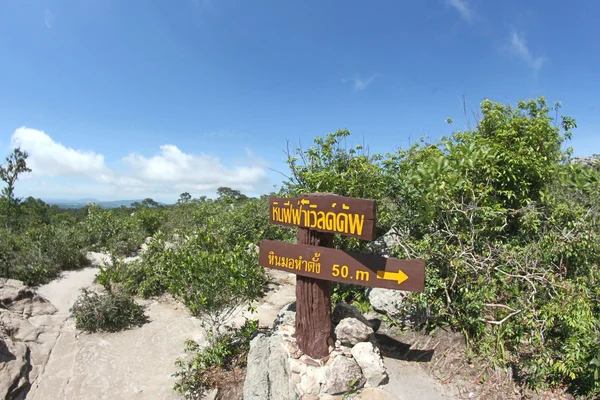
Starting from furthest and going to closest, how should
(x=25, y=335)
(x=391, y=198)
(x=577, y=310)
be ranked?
(x=391, y=198) → (x=25, y=335) → (x=577, y=310)

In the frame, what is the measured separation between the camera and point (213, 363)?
512 cm

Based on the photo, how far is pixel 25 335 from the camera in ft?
20.1

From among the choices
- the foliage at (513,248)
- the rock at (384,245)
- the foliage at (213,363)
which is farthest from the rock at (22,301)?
the foliage at (513,248)

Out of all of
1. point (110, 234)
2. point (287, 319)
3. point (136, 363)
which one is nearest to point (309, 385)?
point (287, 319)

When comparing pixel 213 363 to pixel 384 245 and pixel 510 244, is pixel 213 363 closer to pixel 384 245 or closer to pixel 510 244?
pixel 384 245

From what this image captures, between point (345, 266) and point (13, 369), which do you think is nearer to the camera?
point (345, 266)

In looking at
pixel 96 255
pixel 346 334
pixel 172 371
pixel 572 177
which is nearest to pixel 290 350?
pixel 346 334

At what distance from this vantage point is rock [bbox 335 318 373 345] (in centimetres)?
455

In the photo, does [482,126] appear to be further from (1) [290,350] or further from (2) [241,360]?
(2) [241,360]

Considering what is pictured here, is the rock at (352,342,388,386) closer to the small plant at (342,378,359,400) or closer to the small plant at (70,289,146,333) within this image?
the small plant at (342,378,359,400)

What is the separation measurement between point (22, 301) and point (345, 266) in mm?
7929

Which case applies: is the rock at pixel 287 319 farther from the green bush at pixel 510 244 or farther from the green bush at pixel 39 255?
the green bush at pixel 39 255

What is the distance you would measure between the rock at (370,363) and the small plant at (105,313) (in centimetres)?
529

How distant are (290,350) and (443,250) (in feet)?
10.00
